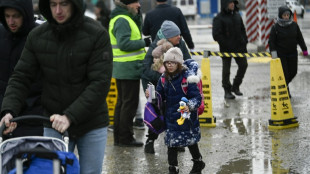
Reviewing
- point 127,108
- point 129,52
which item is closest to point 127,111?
point 127,108

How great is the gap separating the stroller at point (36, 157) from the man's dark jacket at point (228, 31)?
331 inches

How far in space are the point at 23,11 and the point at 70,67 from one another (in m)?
0.81

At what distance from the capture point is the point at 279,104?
9.87 meters

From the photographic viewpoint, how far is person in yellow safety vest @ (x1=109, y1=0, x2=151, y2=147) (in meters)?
8.77

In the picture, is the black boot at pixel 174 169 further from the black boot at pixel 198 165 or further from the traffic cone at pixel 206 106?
the traffic cone at pixel 206 106

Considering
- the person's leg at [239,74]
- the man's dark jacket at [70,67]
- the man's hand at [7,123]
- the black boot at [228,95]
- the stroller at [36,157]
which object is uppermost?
the man's dark jacket at [70,67]

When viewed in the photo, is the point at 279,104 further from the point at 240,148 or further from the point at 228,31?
the point at 228,31

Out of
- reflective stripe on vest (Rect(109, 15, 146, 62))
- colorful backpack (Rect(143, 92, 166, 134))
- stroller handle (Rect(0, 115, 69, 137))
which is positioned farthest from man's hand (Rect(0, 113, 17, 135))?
reflective stripe on vest (Rect(109, 15, 146, 62))

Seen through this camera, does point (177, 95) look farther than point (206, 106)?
No

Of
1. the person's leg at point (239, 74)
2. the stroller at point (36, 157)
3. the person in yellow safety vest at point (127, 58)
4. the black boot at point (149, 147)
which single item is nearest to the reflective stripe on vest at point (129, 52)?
the person in yellow safety vest at point (127, 58)

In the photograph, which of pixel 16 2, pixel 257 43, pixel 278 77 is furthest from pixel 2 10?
pixel 257 43

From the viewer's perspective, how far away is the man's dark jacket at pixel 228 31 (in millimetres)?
12562

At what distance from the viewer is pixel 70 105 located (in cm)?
466

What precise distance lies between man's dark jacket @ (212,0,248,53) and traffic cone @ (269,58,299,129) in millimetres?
2745
